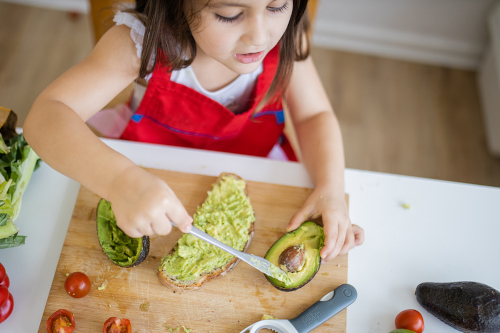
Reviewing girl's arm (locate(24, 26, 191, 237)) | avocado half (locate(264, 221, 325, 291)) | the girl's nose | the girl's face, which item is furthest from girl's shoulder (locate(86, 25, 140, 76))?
avocado half (locate(264, 221, 325, 291))

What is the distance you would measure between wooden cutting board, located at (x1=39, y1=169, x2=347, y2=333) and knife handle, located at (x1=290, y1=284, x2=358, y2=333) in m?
0.02

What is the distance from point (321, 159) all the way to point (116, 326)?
0.67 meters

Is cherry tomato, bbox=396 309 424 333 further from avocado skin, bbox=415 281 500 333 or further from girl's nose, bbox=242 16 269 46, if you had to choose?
girl's nose, bbox=242 16 269 46

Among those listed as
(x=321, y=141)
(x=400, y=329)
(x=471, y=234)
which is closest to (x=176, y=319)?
(x=400, y=329)

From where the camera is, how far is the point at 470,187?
1.18 meters

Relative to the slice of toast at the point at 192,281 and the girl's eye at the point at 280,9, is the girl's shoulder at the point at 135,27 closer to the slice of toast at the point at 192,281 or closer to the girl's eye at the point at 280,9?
the girl's eye at the point at 280,9

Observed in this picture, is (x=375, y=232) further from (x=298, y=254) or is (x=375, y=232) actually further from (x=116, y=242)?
(x=116, y=242)

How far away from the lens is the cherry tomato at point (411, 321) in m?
0.95

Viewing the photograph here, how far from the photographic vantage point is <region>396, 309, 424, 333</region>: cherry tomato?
95 cm

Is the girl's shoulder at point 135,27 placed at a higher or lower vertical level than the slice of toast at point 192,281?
higher

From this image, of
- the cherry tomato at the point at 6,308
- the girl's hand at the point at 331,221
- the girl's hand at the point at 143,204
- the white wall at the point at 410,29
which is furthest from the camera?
the white wall at the point at 410,29

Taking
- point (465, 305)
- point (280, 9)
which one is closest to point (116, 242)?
point (280, 9)

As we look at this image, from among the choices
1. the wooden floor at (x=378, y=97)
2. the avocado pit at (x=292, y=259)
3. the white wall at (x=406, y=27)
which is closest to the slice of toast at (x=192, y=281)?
the avocado pit at (x=292, y=259)

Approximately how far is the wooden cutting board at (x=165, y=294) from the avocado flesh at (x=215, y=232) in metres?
0.04
